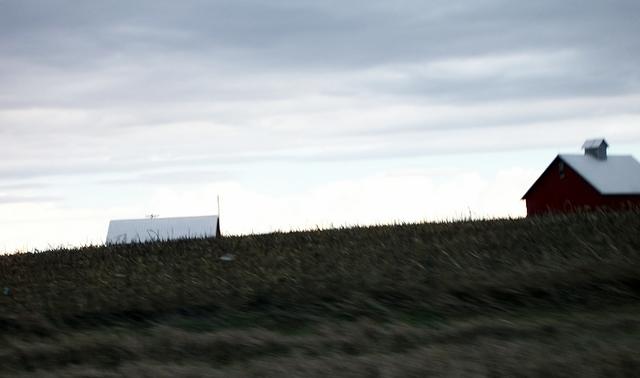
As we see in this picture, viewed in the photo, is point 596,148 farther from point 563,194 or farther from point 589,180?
point 589,180

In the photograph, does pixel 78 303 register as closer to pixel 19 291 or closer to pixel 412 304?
pixel 19 291

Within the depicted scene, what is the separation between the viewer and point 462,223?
62.2 ft

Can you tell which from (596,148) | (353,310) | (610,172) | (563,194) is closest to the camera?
(353,310)

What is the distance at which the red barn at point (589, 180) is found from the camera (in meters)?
49.3

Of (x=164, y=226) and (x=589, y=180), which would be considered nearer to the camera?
(x=164, y=226)

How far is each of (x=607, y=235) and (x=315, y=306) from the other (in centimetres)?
522

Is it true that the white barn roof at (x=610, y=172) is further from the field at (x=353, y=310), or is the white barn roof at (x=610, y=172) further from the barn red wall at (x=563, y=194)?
the field at (x=353, y=310)

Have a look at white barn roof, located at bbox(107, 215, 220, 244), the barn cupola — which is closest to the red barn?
the barn cupola

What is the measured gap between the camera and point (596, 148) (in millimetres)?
53562

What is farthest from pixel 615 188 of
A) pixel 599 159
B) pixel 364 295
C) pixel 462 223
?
pixel 364 295

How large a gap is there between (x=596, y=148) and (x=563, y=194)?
12.0 ft

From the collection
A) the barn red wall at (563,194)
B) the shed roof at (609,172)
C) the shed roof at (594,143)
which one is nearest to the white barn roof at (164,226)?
the barn red wall at (563,194)

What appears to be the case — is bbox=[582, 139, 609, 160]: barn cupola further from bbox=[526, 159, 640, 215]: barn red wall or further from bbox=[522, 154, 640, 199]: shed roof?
A: bbox=[526, 159, 640, 215]: barn red wall

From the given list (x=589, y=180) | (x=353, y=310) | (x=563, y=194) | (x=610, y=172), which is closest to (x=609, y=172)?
(x=610, y=172)
